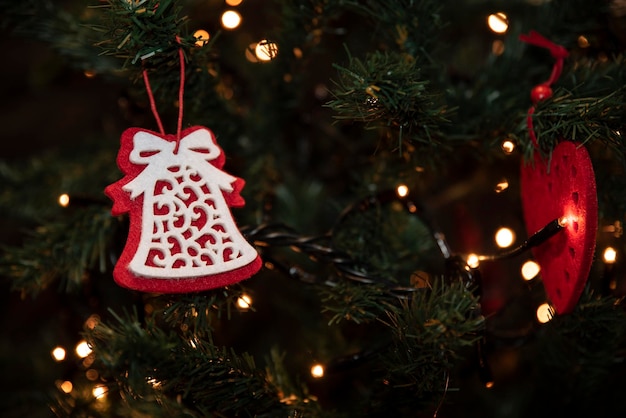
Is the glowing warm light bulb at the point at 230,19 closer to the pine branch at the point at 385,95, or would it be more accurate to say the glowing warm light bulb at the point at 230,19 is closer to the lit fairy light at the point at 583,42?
the pine branch at the point at 385,95

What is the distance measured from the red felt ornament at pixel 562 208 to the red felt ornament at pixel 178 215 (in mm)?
265

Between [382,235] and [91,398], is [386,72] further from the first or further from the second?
[91,398]

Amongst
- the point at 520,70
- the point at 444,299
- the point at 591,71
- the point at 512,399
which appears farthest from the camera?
the point at 512,399

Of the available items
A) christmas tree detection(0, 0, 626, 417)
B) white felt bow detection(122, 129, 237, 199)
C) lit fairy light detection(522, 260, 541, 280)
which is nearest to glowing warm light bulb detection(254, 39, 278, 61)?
christmas tree detection(0, 0, 626, 417)

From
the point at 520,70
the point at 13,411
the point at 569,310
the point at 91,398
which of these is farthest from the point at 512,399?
the point at 13,411

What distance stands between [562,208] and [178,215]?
1.09ft

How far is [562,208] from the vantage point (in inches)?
18.8

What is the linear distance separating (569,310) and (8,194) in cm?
74

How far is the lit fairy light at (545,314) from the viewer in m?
0.51

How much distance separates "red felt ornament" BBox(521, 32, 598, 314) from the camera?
1.45 ft

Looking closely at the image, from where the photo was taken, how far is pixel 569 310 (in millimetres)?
481

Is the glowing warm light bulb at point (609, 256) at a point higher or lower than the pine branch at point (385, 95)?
lower

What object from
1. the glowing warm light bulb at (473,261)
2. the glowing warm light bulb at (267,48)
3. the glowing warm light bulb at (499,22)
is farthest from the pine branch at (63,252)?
the glowing warm light bulb at (499,22)

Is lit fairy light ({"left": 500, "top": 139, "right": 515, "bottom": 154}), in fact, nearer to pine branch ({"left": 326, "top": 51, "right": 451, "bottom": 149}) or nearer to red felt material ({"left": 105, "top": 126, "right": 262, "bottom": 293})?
pine branch ({"left": 326, "top": 51, "right": 451, "bottom": 149})
